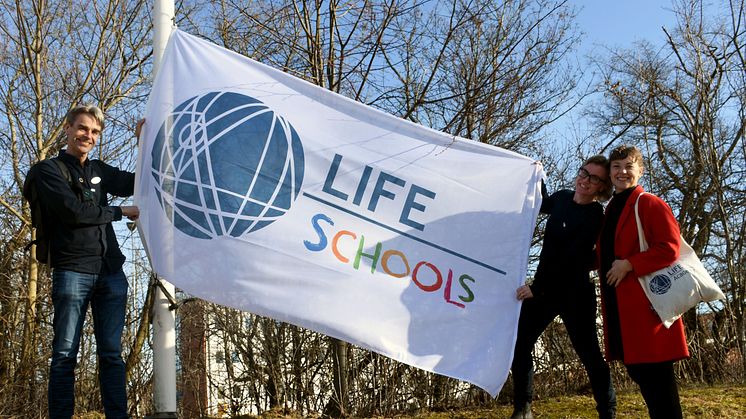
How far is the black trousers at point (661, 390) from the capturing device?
326 centimetres

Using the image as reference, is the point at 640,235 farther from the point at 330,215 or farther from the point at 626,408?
the point at 626,408

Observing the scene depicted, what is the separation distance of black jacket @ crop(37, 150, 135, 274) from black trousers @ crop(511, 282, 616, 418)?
7.82 feet

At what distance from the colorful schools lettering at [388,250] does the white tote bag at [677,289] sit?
3.27 ft

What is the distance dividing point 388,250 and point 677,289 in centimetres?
151

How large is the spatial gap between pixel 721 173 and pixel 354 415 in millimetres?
8061

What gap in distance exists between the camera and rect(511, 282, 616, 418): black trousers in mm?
3822

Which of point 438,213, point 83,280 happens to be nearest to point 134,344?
point 83,280

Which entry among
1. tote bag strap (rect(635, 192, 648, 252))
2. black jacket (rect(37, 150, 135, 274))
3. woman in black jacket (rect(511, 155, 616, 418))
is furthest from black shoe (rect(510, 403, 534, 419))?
black jacket (rect(37, 150, 135, 274))

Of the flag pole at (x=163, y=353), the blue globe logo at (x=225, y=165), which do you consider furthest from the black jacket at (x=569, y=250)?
the flag pole at (x=163, y=353)

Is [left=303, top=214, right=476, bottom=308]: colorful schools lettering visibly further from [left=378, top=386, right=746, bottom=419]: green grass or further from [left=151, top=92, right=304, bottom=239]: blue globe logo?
[left=378, top=386, right=746, bottom=419]: green grass

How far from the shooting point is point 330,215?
3.80 meters

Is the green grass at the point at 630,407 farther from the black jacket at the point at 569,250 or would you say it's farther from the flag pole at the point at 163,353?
the flag pole at the point at 163,353

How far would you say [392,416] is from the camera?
5.41 metres

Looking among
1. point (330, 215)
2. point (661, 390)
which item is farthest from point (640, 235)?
point (330, 215)
